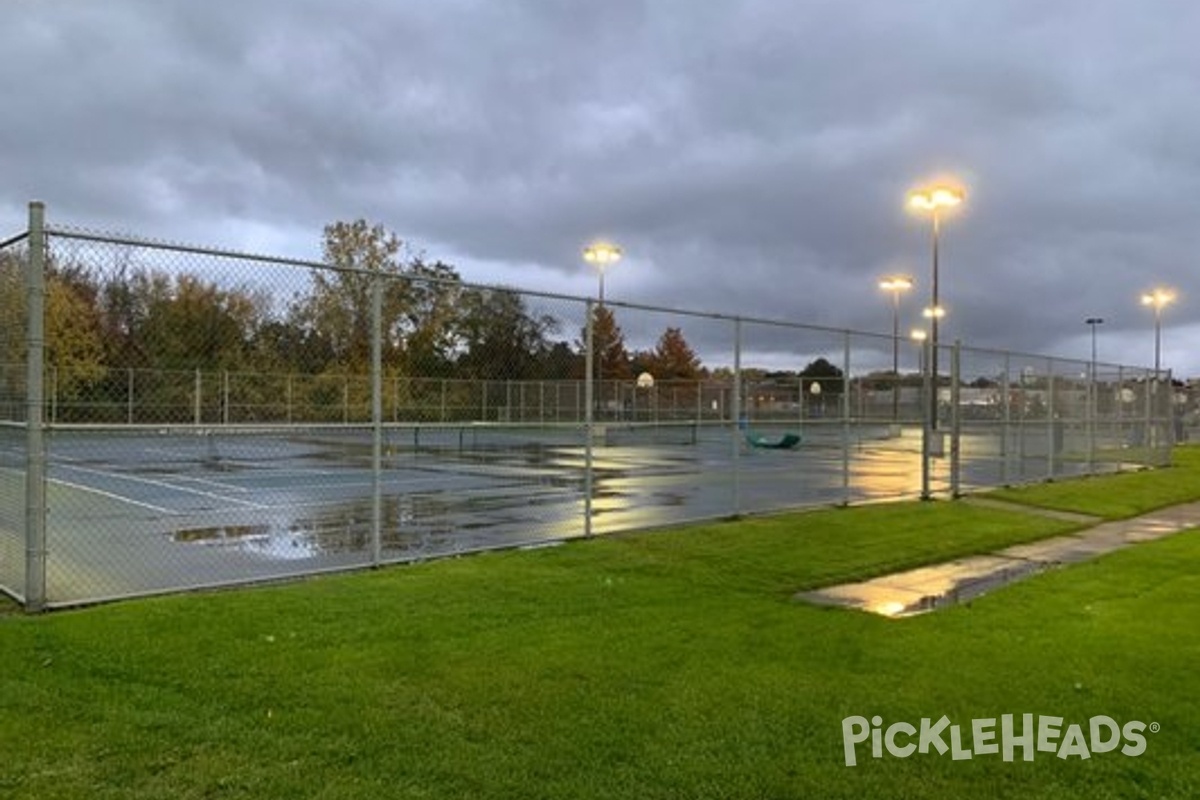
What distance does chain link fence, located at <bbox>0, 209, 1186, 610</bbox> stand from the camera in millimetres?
7844

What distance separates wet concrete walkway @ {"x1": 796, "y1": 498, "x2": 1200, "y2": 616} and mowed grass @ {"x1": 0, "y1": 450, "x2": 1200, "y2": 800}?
0.42 m

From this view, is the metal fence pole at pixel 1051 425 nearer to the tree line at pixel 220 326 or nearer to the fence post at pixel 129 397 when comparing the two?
the tree line at pixel 220 326

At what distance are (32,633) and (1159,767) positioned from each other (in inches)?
251

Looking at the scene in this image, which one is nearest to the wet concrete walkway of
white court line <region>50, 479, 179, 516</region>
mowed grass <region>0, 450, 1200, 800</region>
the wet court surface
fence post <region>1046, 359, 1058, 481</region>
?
mowed grass <region>0, 450, 1200, 800</region>

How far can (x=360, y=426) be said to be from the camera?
354 inches

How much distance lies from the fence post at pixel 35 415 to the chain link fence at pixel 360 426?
2 cm

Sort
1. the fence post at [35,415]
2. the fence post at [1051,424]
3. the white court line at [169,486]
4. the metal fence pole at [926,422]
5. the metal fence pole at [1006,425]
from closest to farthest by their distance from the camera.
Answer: the fence post at [35,415] < the white court line at [169,486] < the metal fence pole at [926,422] < the metal fence pole at [1006,425] < the fence post at [1051,424]

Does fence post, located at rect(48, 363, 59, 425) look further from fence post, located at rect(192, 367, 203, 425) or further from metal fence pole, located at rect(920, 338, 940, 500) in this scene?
metal fence pole, located at rect(920, 338, 940, 500)

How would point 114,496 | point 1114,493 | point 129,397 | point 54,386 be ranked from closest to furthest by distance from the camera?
point 54,386, point 129,397, point 114,496, point 1114,493

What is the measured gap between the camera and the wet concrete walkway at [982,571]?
870cm

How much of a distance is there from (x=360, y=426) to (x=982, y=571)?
640 cm

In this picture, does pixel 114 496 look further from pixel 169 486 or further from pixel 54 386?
pixel 54 386

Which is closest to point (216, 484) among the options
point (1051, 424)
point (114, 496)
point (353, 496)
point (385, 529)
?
point (114, 496)

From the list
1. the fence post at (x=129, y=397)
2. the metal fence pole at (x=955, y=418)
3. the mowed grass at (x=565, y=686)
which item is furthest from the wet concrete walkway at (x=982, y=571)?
the fence post at (x=129, y=397)
